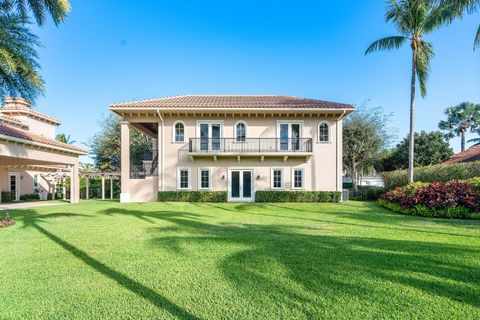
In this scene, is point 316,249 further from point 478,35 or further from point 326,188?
point 326,188

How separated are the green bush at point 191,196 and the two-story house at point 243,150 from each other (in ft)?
1.52

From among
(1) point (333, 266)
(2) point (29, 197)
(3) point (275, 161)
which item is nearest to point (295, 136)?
(3) point (275, 161)

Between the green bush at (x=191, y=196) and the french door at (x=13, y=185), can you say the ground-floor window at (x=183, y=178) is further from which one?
the french door at (x=13, y=185)

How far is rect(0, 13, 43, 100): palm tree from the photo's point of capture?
873 centimetres

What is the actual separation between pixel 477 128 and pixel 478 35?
30.3 m

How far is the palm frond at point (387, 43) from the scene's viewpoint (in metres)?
15.2

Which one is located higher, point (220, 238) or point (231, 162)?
point (231, 162)

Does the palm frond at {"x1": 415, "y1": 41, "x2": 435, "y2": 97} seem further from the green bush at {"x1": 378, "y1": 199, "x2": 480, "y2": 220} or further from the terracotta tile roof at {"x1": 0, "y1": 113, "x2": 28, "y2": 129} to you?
the terracotta tile roof at {"x1": 0, "y1": 113, "x2": 28, "y2": 129}

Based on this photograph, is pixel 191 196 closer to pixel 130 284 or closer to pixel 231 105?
pixel 231 105

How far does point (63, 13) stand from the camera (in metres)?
9.39

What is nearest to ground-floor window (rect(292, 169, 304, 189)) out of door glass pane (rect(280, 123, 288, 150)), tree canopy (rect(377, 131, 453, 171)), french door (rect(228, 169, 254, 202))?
door glass pane (rect(280, 123, 288, 150))

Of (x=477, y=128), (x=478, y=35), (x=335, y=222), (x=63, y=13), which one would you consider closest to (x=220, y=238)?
(x=335, y=222)

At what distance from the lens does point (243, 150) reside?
17.5m

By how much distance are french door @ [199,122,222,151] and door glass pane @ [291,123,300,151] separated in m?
5.07
